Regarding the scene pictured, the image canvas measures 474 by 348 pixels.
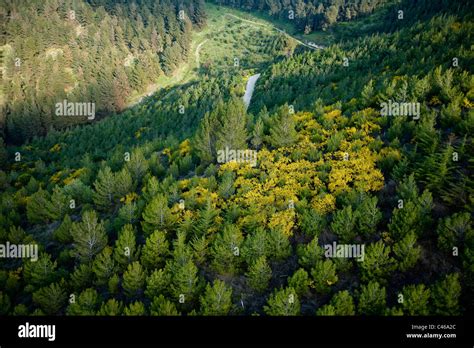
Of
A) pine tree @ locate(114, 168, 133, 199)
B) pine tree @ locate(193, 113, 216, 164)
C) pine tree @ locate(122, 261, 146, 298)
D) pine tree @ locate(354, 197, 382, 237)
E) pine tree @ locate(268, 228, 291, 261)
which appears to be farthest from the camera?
pine tree @ locate(193, 113, 216, 164)

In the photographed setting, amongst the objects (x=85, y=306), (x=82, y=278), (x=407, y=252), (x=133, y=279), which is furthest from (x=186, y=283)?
(x=407, y=252)

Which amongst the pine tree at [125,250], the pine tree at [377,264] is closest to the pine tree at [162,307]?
the pine tree at [125,250]

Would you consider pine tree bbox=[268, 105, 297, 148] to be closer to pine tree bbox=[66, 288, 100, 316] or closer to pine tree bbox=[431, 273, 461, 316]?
pine tree bbox=[431, 273, 461, 316]

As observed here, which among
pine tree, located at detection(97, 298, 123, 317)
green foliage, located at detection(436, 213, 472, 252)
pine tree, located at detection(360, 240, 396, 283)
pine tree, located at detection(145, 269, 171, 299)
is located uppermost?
green foliage, located at detection(436, 213, 472, 252)

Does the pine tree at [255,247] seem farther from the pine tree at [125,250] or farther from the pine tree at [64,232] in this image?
the pine tree at [64,232]

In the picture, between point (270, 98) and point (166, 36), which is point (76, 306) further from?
point (166, 36)

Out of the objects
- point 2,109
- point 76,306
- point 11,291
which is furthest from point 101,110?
point 76,306

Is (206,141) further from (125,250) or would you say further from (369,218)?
(369,218)

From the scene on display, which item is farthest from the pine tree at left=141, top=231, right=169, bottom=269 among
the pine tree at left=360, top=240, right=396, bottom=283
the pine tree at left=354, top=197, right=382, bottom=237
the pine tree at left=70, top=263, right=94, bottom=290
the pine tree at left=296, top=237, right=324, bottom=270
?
the pine tree at left=354, top=197, right=382, bottom=237
